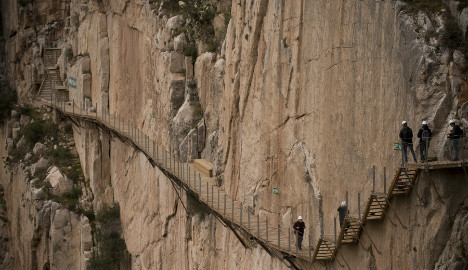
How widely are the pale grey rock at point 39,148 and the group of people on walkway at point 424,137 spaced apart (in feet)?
124

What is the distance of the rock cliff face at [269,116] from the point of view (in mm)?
20859

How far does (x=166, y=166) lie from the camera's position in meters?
37.3

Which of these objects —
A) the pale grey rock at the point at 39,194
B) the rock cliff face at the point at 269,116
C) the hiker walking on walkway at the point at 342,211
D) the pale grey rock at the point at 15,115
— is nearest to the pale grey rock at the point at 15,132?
the pale grey rock at the point at 15,115

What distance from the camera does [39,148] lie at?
56281 millimetres

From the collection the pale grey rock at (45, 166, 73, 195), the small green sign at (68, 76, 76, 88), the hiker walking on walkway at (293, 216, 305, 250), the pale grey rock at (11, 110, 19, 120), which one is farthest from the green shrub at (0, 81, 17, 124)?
the hiker walking on walkway at (293, 216, 305, 250)

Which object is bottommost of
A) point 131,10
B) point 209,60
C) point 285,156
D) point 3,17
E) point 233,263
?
point 233,263

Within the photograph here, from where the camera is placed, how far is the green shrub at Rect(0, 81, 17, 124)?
62.8m

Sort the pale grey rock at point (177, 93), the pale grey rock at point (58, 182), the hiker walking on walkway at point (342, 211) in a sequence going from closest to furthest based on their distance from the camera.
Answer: the hiker walking on walkway at point (342, 211) → the pale grey rock at point (177, 93) → the pale grey rock at point (58, 182)

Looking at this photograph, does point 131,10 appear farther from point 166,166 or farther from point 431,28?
point 431,28

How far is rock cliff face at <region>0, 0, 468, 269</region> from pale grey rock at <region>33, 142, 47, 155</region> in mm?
2361

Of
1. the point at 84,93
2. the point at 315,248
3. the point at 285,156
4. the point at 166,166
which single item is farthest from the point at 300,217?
the point at 84,93

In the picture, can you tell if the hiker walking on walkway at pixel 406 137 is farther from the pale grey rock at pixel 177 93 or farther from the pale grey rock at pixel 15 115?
the pale grey rock at pixel 15 115

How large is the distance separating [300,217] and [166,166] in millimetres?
12562

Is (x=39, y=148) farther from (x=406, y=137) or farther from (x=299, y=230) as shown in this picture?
(x=406, y=137)
